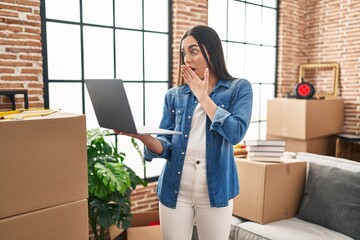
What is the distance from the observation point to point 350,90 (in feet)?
15.4

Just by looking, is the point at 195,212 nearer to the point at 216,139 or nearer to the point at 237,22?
the point at 216,139

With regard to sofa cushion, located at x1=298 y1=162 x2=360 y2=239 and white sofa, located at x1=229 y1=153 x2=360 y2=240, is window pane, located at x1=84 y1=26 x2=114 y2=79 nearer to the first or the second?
white sofa, located at x1=229 y1=153 x2=360 y2=240

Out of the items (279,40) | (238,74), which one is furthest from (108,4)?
(279,40)

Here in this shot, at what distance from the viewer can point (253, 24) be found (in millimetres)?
4668

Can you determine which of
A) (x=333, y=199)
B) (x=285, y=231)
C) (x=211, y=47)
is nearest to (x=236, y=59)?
(x=333, y=199)

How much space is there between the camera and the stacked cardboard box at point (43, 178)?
968mm

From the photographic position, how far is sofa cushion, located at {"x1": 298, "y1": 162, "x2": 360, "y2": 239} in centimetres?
228

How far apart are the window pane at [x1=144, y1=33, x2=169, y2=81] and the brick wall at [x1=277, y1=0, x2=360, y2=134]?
6.88 feet

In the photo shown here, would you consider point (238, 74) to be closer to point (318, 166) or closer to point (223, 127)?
point (318, 166)

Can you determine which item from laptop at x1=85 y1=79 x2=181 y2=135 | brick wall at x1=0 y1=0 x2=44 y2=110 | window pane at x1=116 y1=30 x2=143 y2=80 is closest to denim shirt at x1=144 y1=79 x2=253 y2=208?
laptop at x1=85 y1=79 x2=181 y2=135

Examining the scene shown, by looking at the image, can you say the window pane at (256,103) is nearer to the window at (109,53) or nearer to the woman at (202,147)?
the window at (109,53)

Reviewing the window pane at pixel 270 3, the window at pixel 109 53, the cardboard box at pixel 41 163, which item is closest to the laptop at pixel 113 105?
the cardboard box at pixel 41 163

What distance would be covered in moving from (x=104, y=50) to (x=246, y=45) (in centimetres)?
218

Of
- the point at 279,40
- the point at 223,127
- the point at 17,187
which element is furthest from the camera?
the point at 279,40
